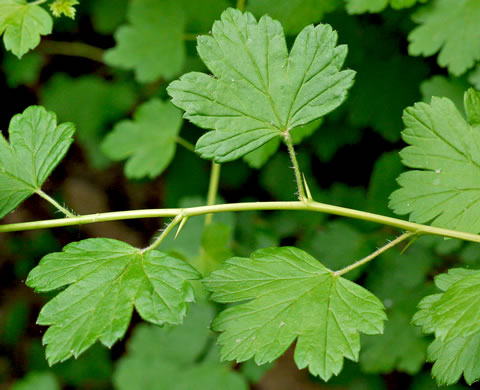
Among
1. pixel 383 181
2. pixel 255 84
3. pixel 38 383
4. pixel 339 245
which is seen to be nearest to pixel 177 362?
pixel 38 383

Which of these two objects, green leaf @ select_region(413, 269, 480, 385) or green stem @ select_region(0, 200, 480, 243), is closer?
green leaf @ select_region(413, 269, 480, 385)

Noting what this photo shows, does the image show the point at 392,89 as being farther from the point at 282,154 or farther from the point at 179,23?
the point at 179,23

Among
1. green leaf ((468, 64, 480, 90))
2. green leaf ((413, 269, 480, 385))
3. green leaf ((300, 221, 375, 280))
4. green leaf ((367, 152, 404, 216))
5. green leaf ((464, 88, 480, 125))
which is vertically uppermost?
green leaf ((464, 88, 480, 125))

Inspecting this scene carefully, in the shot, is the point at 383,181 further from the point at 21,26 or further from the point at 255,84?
the point at 21,26

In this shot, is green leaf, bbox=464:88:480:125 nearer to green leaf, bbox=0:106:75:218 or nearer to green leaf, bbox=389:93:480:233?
green leaf, bbox=389:93:480:233

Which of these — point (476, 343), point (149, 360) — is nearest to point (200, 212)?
point (476, 343)

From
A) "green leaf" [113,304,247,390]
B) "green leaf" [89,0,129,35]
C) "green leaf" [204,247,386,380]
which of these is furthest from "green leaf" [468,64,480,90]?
"green leaf" [89,0,129,35]
